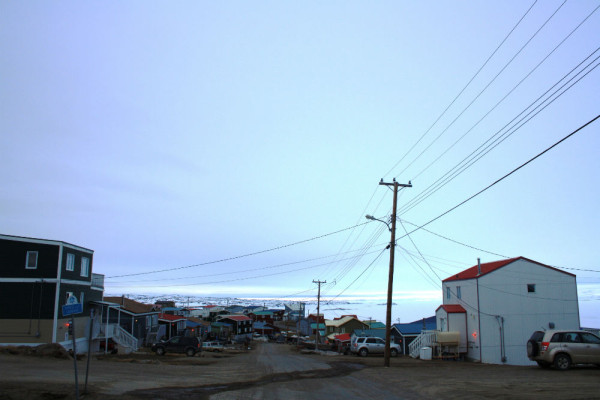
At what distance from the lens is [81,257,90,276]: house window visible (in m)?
40.6

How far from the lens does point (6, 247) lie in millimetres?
34938

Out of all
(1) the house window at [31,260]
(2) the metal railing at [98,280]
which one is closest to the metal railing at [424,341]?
(1) the house window at [31,260]

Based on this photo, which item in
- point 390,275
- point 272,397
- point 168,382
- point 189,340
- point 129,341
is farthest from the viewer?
point 129,341

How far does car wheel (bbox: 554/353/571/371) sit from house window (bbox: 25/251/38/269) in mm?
34960

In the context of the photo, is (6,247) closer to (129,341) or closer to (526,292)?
(129,341)

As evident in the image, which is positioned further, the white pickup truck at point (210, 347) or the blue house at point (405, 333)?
the white pickup truck at point (210, 347)

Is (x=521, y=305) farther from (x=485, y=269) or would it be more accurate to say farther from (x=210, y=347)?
(x=210, y=347)

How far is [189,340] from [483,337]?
24915mm

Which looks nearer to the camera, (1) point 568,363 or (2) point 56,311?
(1) point 568,363

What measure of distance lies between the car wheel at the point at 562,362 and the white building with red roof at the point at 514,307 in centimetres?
1647

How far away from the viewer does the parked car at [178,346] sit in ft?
132

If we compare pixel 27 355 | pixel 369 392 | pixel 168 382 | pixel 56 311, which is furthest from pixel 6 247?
pixel 369 392

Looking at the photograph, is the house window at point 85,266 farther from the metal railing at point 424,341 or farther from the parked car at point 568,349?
the parked car at point 568,349

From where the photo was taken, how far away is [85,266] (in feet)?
136
